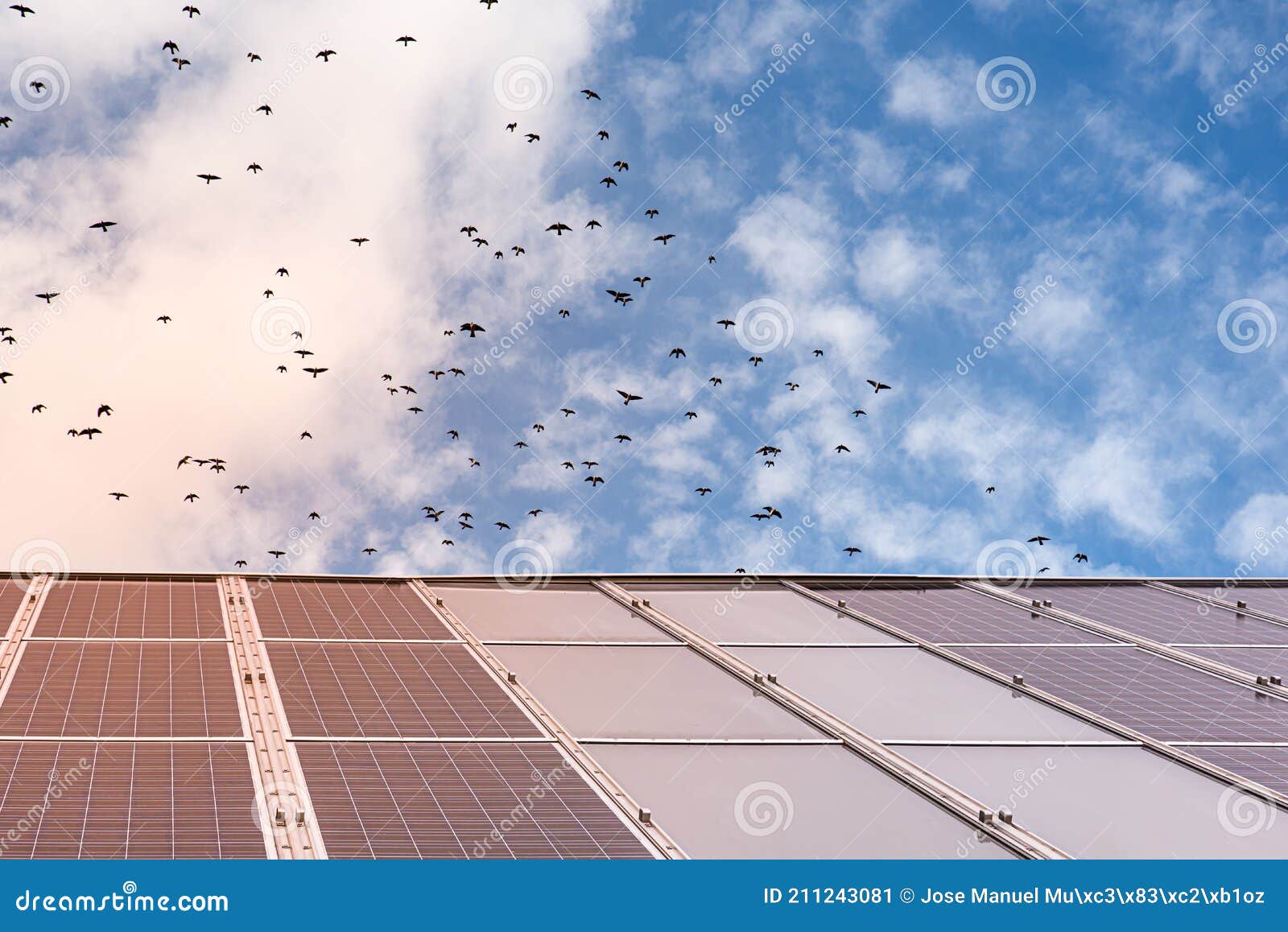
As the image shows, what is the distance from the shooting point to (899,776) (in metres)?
23.0

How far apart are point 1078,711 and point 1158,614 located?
10.7 metres

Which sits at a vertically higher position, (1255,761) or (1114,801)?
(1255,761)

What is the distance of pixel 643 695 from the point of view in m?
27.0

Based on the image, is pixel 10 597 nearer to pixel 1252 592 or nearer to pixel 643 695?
pixel 643 695

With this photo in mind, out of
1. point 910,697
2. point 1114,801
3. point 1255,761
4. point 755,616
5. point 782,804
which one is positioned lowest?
point 782,804

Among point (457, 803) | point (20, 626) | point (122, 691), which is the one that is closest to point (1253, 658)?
point (457, 803)

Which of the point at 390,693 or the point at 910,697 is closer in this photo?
the point at 390,693

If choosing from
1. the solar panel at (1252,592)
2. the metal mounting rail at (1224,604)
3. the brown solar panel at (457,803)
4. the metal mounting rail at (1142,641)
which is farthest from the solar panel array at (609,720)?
the solar panel at (1252,592)

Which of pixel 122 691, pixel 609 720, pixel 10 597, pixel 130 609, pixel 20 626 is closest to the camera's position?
pixel 122 691

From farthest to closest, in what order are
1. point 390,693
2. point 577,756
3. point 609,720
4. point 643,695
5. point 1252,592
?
point 1252,592
point 643,695
point 390,693
point 609,720
point 577,756

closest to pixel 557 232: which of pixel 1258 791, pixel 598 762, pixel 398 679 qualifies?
pixel 398 679

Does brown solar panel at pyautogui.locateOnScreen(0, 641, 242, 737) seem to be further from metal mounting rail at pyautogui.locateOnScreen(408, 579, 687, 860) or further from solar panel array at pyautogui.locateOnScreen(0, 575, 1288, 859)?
metal mounting rail at pyautogui.locateOnScreen(408, 579, 687, 860)

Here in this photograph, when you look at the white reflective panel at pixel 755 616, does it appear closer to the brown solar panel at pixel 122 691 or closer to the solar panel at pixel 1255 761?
the solar panel at pixel 1255 761

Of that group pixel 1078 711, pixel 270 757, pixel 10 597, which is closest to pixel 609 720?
pixel 270 757
